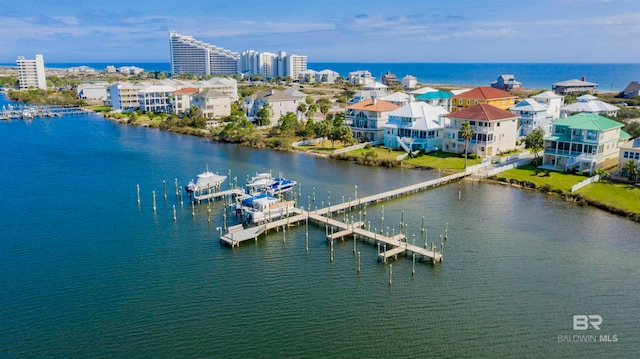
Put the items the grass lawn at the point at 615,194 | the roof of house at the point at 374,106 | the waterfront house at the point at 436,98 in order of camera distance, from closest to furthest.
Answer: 1. the grass lawn at the point at 615,194
2. the roof of house at the point at 374,106
3. the waterfront house at the point at 436,98

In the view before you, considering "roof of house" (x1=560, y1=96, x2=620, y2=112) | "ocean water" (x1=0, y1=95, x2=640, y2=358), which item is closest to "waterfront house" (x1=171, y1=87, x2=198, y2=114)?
"ocean water" (x1=0, y1=95, x2=640, y2=358)

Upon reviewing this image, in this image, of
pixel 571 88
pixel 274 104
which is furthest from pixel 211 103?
pixel 571 88

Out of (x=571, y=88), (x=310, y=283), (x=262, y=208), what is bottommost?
(x=310, y=283)

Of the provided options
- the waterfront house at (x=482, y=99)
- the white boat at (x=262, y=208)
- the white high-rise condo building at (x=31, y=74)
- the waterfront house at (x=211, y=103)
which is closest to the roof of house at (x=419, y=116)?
the waterfront house at (x=482, y=99)

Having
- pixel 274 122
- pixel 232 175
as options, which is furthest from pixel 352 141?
pixel 274 122

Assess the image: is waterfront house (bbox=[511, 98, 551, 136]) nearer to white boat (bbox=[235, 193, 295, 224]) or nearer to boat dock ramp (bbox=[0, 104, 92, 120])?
white boat (bbox=[235, 193, 295, 224])

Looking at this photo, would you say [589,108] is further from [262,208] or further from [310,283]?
[310,283]

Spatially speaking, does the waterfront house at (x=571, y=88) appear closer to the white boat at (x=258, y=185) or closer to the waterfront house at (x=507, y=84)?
the waterfront house at (x=507, y=84)
